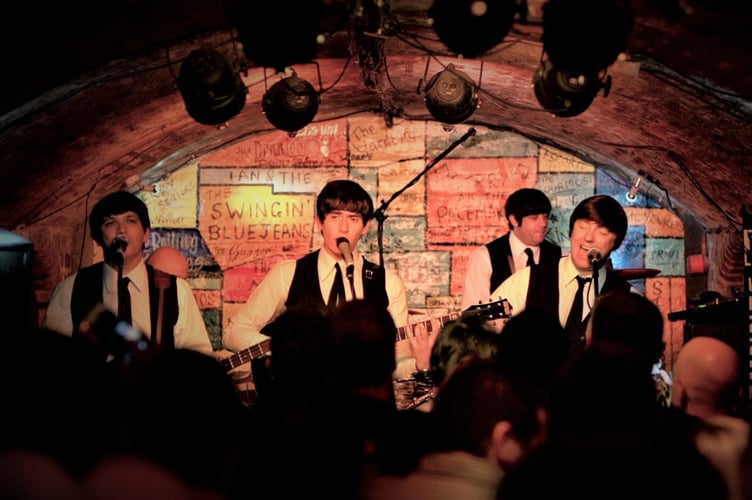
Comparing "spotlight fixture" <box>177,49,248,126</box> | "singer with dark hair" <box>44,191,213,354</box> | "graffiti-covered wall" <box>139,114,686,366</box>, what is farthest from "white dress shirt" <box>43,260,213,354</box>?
"graffiti-covered wall" <box>139,114,686,366</box>

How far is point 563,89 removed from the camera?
5.88 metres

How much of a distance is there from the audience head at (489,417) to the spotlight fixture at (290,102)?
476 centimetres

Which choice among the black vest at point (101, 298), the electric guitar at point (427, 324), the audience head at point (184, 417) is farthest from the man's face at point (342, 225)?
the audience head at point (184, 417)

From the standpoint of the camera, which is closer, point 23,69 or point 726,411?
point 726,411

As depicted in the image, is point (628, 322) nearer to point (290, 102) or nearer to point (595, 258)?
point (595, 258)

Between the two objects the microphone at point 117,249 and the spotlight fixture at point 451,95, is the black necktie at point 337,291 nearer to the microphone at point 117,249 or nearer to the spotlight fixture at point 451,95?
the microphone at point 117,249

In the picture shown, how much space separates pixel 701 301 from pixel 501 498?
4.93 metres

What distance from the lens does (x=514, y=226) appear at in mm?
7723

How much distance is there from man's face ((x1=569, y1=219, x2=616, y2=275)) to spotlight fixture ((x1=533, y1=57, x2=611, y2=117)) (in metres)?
0.87

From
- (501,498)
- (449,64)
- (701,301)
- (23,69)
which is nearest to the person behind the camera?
(501,498)

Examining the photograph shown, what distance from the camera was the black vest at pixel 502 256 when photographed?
7.50m

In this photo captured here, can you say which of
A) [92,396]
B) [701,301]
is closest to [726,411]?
[92,396]

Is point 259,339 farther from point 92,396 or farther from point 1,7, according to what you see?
point 92,396

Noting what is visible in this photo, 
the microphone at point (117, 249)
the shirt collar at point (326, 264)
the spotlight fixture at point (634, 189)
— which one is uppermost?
the spotlight fixture at point (634, 189)
